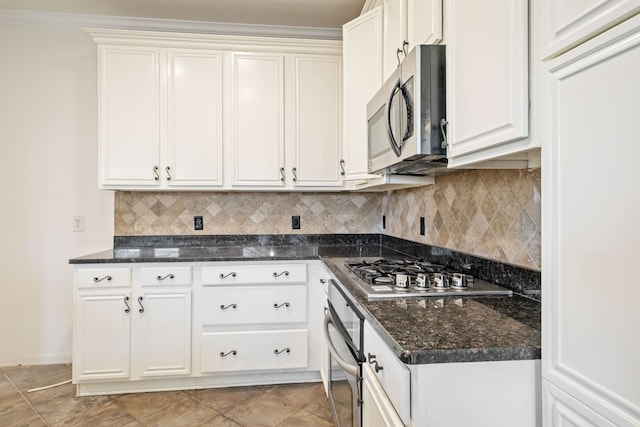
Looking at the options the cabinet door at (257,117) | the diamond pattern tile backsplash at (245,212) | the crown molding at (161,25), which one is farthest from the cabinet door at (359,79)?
the crown molding at (161,25)

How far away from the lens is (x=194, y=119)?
8.38ft

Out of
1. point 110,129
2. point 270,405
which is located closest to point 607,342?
point 270,405

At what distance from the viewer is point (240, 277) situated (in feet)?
7.68

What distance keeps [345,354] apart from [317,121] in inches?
68.7

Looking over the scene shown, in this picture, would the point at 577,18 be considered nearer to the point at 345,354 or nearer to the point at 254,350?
the point at 345,354

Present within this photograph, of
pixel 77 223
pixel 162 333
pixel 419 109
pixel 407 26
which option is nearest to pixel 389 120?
pixel 419 109

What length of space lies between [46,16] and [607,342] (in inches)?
144

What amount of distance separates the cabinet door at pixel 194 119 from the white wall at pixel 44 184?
2.35 feet

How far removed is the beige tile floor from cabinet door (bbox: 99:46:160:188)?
4.51 feet

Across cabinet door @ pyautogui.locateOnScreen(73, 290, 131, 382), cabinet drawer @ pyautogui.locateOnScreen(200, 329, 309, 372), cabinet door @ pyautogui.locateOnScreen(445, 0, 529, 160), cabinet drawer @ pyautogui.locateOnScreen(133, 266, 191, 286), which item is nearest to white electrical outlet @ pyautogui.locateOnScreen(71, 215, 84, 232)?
cabinet door @ pyautogui.locateOnScreen(73, 290, 131, 382)

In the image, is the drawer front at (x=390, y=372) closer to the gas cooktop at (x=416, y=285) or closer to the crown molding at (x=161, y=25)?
the gas cooktop at (x=416, y=285)

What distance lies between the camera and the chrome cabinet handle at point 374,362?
3.48ft

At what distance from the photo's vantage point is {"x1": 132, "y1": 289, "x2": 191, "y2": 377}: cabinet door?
2.29 m

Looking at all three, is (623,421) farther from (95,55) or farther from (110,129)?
(95,55)
